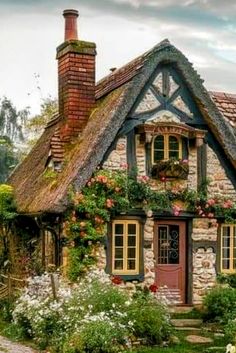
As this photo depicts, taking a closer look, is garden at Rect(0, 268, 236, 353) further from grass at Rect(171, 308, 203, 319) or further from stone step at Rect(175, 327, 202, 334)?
grass at Rect(171, 308, 203, 319)

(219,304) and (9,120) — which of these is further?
(9,120)

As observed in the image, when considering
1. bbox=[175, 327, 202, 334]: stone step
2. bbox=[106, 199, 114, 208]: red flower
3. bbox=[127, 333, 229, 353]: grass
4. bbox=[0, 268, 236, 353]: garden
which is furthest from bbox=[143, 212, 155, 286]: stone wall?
bbox=[127, 333, 229, 353]: grass

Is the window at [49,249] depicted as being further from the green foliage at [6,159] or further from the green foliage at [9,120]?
the green foliage at [9,120]

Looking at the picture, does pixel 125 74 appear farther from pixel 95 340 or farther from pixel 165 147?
pixel 95 340

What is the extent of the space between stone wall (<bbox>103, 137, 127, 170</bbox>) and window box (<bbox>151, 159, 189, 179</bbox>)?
0.86 metres

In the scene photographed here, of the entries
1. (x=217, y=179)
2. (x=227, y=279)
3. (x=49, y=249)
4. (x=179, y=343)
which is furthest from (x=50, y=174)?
(x=179, y=343)

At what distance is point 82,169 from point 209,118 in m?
3.83

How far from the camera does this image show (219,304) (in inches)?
669

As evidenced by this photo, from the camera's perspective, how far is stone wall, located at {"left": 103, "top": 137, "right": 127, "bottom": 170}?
1765 centimetres

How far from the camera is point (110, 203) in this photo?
17109 millimetres

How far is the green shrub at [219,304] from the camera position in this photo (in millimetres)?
16797

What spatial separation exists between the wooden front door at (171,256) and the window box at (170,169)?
1274 millimetres

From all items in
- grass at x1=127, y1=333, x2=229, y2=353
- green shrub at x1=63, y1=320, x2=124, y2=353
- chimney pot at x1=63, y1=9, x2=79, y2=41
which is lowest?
grass at x1=127, y1=333, x2=229, y2=353

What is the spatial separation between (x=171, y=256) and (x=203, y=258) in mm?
836
